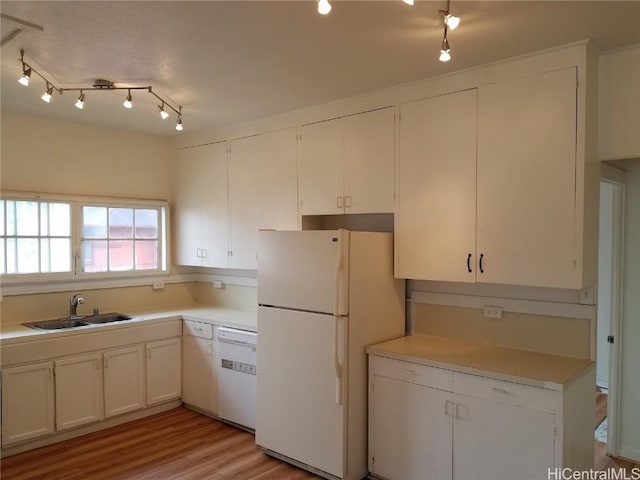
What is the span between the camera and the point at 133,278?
4.58 meters

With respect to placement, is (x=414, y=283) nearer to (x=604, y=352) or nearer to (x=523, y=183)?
(x=523, y=183)

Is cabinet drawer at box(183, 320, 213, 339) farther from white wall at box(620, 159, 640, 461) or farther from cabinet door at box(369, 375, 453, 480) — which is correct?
white wall at box(620, 159, 640, 461)

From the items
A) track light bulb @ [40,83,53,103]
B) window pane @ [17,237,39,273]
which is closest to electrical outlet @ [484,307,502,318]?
track light bulb @ [40,83,53,103]

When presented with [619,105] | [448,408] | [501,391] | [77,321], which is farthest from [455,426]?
[77,321]

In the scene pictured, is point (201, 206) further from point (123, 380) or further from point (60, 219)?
point (123, 380)

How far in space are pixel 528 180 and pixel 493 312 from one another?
0.93 metres

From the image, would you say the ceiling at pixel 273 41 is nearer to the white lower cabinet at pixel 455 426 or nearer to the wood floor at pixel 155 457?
the white lower cabinet at pixel 455 426

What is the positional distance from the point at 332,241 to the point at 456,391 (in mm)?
1127

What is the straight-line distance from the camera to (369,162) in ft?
10.8

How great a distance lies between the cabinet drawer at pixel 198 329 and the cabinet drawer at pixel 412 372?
162 centimetres

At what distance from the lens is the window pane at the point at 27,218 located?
3896mm

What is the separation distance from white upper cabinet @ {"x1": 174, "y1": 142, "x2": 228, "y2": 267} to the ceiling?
1.13 m

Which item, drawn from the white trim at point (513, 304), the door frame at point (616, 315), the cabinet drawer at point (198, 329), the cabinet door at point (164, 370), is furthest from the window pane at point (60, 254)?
the door frame at point (616, 315)

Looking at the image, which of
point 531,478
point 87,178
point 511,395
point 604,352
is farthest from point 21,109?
point 604,352
